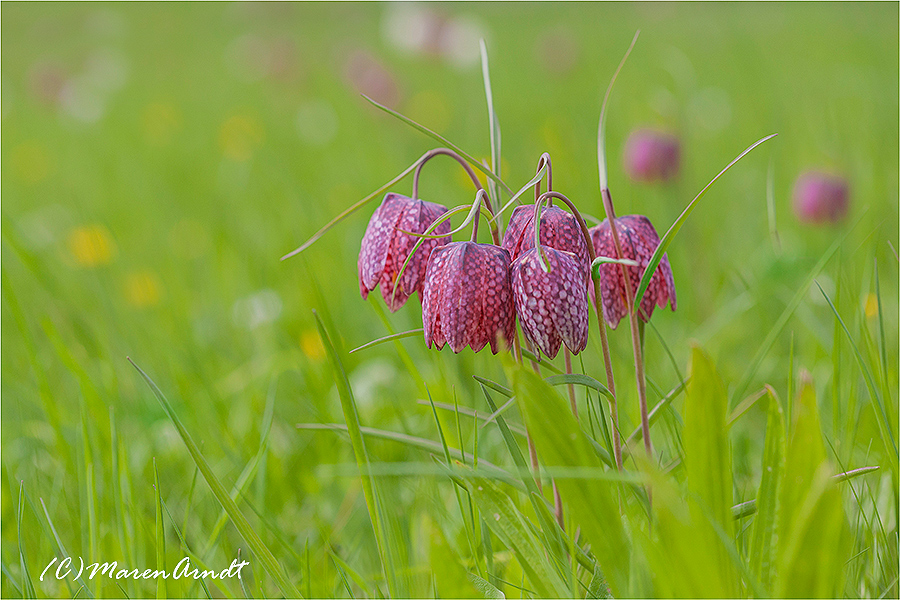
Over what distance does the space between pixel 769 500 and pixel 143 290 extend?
1779 millimetres

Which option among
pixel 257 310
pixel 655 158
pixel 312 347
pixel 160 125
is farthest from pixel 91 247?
pixel 160 125

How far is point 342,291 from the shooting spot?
1.88 meters

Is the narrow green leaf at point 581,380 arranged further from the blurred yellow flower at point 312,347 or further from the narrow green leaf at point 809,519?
the blurred yellow flower at point 312,347

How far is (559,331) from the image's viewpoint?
2.14 feet

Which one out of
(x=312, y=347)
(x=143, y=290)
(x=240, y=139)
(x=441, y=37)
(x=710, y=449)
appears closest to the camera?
Result: (x=710, y=449)

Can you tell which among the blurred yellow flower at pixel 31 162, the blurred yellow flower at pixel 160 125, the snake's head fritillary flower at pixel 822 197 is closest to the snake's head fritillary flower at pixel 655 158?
the snake's head fritillary flower at pixel 822 197

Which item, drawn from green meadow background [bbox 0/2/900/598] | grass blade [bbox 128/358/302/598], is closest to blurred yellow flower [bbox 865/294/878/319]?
green meadow background [bbox 0/2/900/598]

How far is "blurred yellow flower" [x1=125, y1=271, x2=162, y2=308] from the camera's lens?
1.97 meters

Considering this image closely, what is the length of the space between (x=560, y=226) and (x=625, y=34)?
5.88 metres

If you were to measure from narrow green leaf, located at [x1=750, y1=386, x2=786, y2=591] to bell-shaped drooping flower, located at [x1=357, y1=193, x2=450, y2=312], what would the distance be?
0.35 m

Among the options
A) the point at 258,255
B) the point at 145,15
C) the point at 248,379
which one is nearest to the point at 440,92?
the point at 258,255

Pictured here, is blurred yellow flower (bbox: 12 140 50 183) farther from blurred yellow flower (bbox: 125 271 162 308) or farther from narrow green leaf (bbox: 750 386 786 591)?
narrow green leaf (bbox: 750 386 786 591)

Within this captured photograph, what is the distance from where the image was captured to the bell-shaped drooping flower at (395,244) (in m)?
0.75

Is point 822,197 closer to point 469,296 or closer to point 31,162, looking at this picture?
point 469,296
